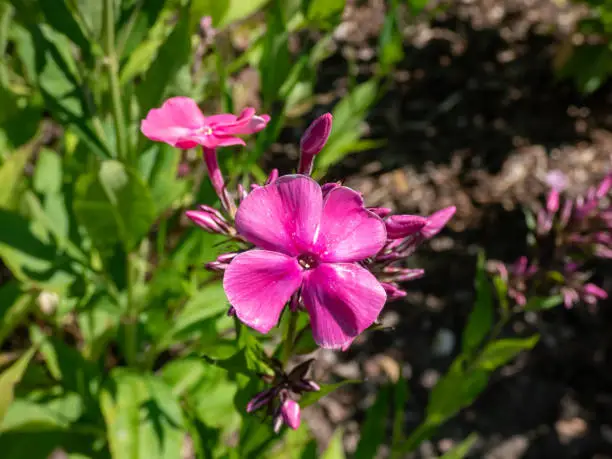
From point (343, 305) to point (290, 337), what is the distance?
22cm

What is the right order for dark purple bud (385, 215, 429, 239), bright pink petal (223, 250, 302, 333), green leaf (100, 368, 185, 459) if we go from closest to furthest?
1. bright pink petal (223, 250, 302, 333)
2. dark purple bud (385, 215, 429, 239)
3. green leaf (100, 368, 185, 459)

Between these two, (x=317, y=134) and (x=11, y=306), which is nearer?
(x=317, y=134)

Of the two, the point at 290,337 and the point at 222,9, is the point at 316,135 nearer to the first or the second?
the point at 290,337

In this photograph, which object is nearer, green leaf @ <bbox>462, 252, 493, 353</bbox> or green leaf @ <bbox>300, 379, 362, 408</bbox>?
green leaf @ <bbox>300, 379, 362, 408</bbox>

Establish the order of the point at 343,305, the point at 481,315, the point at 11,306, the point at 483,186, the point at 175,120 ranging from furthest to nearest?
the point at 483,186
the point at 11,306
the point at 481,315
the point at 175,120
the point at 343,305

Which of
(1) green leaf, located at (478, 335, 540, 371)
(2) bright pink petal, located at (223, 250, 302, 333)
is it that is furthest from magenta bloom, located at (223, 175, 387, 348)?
(1) green leaf, located at (478, 335, 540, 371)

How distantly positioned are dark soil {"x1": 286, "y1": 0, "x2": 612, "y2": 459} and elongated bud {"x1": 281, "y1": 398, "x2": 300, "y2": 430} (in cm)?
138

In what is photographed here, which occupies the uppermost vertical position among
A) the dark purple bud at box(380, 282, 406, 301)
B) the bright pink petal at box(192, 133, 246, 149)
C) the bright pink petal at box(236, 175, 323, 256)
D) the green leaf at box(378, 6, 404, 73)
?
the bright pink petal at box(192, 133, 246, 149)

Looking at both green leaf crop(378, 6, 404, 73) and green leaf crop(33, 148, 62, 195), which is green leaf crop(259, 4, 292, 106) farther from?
green leaf crop(33, 148, 62, 195)

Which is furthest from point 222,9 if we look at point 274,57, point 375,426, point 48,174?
point 375,426

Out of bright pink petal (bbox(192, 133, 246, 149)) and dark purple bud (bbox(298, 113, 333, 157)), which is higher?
bright pink petal (bbox(192, 133, 246, 149))

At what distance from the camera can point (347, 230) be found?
34.3 inches

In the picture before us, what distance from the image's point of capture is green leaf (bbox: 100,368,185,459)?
145 centimetres

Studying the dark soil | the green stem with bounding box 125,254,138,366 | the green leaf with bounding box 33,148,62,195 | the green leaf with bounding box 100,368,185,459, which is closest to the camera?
the green leaf with bounding box 100,368,185,459
